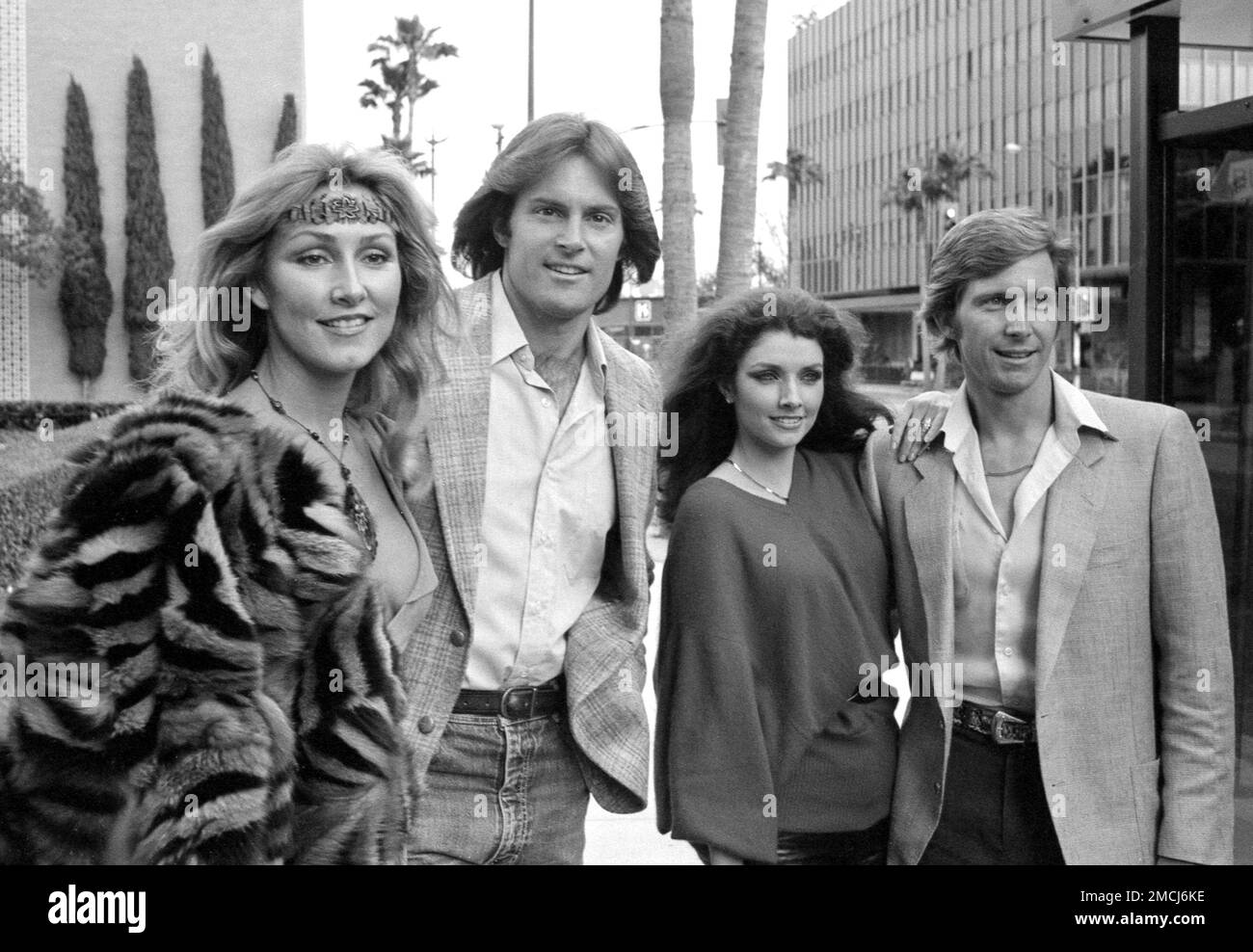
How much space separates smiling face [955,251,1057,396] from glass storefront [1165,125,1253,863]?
177 cm

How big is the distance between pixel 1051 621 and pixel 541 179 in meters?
1.50

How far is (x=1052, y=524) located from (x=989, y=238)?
0.64m

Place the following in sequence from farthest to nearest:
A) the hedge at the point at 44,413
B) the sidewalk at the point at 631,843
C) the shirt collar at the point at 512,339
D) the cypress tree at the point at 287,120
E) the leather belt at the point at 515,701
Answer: the cypress tree at the point at 287,120 < the hedge at the point at 44,413 < the sidewalk at the point at 631,843 < the shirt collar at the point at 512,339 < the leather belt at the point at 515,701

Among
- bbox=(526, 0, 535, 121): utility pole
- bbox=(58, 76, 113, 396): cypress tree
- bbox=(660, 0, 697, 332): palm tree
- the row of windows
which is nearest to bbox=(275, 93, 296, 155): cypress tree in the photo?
bbox=(58, 76, 113, 396): cypress tree

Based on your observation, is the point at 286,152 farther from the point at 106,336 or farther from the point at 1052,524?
the point at 106,336

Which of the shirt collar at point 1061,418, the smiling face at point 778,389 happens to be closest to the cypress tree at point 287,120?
the smiling face at point 778,389

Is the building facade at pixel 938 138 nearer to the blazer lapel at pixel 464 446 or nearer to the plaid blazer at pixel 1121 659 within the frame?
the plaid blazer at pixel 1121 659

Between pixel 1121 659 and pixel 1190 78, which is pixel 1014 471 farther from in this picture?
pixel 1190 78

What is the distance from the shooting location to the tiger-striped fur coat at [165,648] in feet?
6.00

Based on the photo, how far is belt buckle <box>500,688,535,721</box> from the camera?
281 centimetres

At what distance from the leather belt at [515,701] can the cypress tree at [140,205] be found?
3380cm

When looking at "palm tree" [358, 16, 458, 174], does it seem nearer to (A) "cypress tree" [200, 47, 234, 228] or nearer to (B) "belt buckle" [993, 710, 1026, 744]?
(A) "cypress tree" [200, 47, 234, 228]

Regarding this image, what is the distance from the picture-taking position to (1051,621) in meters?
2.70
